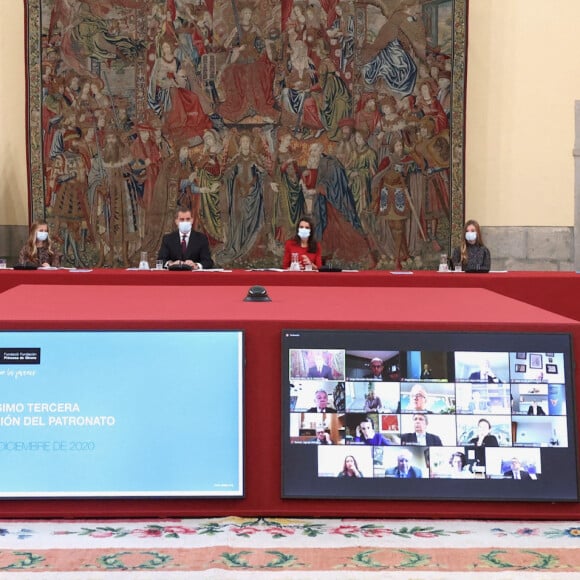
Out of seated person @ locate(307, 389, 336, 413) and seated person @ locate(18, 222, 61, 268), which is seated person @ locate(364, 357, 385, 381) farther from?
seated person @ locate(18, 222, 61, 268)

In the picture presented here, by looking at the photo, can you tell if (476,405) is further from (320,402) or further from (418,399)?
(320,402)

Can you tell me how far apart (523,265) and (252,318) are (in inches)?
427

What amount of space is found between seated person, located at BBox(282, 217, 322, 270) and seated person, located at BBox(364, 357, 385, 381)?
7.13m

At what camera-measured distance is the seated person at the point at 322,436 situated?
10.4 feet

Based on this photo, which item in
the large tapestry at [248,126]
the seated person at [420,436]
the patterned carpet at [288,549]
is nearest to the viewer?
the patterned carpet at [288,549]

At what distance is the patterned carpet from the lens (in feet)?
8.77

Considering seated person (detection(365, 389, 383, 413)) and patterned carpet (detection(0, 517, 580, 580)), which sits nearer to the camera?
patterned carpet (detection(0, 517, 580, 580))

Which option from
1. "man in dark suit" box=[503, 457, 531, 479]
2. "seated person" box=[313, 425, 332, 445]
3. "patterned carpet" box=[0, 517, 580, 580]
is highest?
"seated person" box=[313, 425, 332, 445]

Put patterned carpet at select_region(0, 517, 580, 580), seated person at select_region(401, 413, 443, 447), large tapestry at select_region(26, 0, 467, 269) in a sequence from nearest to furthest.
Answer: patterned carpet at select_region(0, 517, 580, 580) → seated person at select_region(401, 413, 443, 447) → large tapestry at select_region(26, 0, 467, 269)

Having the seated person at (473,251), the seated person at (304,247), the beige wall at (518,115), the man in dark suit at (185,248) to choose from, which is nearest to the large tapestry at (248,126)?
the beige wall at (518,115)

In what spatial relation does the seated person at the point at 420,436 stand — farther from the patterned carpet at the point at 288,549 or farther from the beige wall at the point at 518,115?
the beige wall at the point at 518,115

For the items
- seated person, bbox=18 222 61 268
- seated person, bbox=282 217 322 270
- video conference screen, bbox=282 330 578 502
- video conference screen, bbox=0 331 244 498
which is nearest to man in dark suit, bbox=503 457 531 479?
video conference screen, bbox=282 330 578 502

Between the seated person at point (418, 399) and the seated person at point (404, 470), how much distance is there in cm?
15

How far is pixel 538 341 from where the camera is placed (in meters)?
3.20
